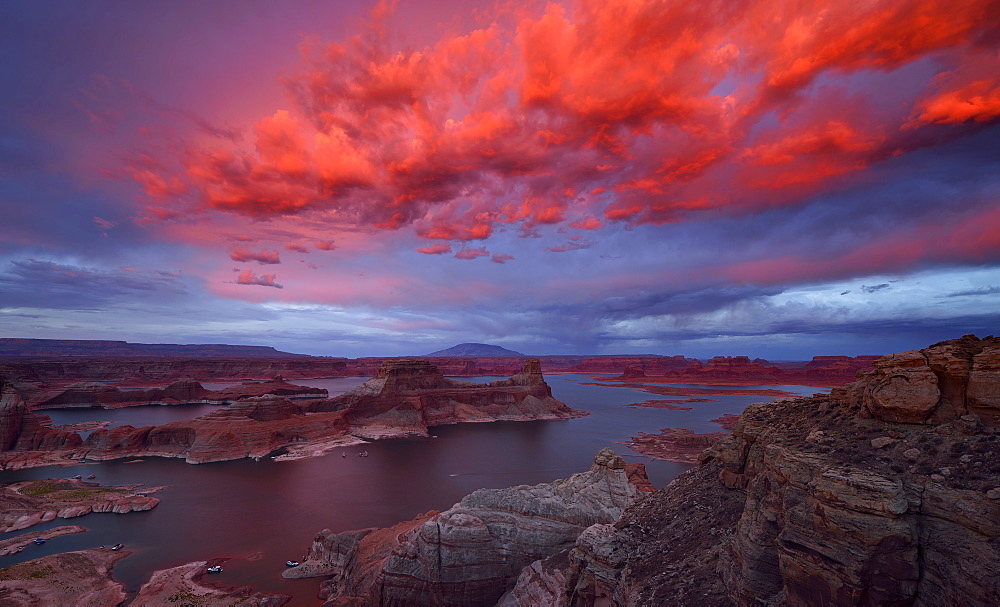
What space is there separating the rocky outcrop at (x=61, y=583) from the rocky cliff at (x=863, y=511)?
2754cm

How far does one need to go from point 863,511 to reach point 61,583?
3675 centimetres

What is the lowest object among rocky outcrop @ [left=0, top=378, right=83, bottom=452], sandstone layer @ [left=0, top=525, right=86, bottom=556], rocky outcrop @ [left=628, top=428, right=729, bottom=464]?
rocky outcrop @ [left=628, top=428, right=729, bottom=464]

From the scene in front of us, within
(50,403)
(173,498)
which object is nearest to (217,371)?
(50,403)

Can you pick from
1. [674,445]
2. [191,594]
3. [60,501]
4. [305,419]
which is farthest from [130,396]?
[674,445]

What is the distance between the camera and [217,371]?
620ft

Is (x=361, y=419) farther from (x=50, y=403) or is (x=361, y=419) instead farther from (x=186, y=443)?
(x=50, y=403)

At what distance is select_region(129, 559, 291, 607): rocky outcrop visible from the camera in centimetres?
2195

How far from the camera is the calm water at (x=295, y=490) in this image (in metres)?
28.7

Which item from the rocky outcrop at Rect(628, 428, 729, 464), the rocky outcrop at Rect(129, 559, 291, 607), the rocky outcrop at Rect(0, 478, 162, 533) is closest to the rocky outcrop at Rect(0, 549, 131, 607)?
the rocky outcrop at Rect(129, 559, 291, 607)

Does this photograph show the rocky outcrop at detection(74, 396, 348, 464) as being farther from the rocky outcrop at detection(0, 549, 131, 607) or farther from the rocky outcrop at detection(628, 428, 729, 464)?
the rocky outcrop at detection(628, 428, 729, 464)

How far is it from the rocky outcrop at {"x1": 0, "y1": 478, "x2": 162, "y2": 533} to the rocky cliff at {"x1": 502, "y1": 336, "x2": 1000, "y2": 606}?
4402 centimetres

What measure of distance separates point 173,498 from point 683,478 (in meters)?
47.0

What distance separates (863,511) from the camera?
809 cm

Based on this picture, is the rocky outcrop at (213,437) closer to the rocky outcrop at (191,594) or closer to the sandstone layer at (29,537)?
the sandstone layer at (29,537)
